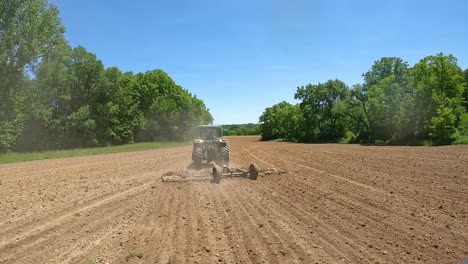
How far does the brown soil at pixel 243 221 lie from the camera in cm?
625

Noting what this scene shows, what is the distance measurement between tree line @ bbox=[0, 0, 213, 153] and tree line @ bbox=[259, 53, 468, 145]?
2453cm

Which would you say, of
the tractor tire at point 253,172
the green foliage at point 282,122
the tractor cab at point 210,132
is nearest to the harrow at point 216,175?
the tractor tire at point 253,172

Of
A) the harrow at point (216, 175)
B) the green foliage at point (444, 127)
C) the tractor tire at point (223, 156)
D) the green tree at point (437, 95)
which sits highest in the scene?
the green tree at point (437, 95)

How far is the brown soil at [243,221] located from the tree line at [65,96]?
24798mm

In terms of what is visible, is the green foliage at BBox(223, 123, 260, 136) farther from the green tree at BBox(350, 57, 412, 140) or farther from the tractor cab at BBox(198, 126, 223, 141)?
the tractor cab at BBox(198, 126, 223, 141)

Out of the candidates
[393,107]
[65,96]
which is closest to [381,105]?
[393,107]

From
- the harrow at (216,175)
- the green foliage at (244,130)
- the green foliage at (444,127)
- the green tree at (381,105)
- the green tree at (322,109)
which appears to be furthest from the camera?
the green foliage at (244,130)

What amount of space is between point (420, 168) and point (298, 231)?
1194cm

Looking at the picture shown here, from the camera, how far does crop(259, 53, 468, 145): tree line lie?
126ft

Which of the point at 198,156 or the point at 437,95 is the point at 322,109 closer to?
the point at 437,95

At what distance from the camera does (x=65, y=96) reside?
152 ft

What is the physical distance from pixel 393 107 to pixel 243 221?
44161 mm

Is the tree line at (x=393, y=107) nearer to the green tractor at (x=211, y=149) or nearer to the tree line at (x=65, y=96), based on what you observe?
the tree line at (x=65, y=96)

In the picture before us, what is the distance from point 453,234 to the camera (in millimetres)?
6988
